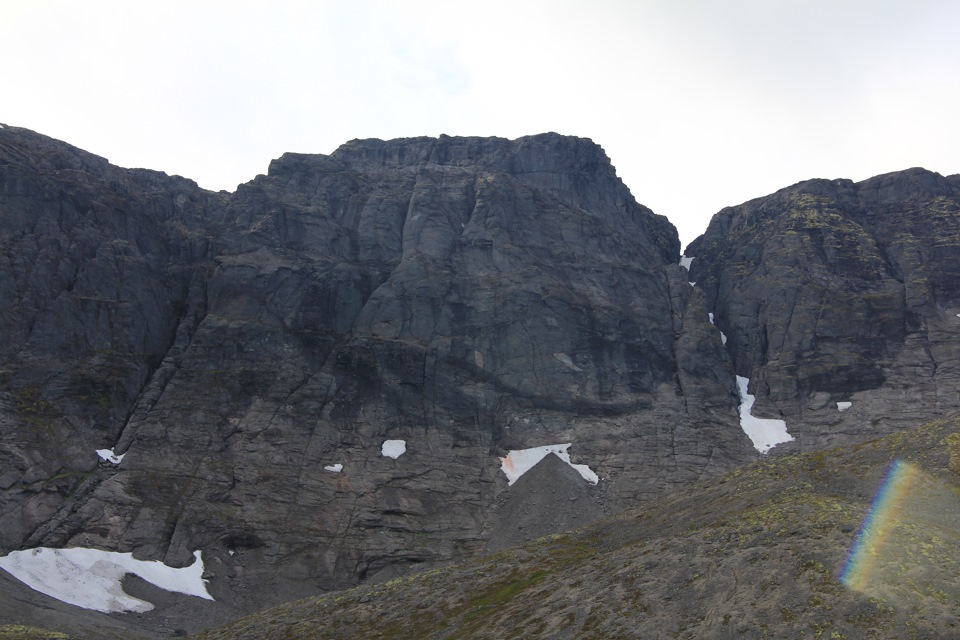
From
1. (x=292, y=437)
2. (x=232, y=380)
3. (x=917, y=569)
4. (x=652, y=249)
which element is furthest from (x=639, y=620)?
(x=652, y=249)

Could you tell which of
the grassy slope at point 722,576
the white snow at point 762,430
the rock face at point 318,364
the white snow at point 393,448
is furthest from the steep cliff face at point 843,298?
the white snow at point 393,448

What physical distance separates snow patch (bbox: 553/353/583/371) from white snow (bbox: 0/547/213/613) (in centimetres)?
5891

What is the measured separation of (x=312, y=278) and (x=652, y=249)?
69.6 meters

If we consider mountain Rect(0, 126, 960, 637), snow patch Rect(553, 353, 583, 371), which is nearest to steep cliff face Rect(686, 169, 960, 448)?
mountain Rect(0, 126, 960, 637)

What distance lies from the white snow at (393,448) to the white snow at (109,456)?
31148mm

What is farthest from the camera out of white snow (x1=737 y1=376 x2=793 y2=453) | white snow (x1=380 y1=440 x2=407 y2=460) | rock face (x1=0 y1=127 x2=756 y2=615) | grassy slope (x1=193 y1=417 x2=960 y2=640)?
white snow (x1=737 y1=376 x2=793 y2=453)

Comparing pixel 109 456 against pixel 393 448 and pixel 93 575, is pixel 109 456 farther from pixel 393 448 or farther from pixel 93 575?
pixel 393 448

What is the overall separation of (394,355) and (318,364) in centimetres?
1105

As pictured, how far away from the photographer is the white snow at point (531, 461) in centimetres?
9600

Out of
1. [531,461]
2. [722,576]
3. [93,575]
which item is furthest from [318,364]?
[722,576]

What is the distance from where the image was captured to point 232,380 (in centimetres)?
10088

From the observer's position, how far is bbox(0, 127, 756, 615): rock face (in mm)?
83125

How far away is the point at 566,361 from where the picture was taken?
11425 centimetres

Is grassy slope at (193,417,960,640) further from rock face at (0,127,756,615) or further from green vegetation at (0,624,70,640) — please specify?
rock face at (0,127,756,615)
